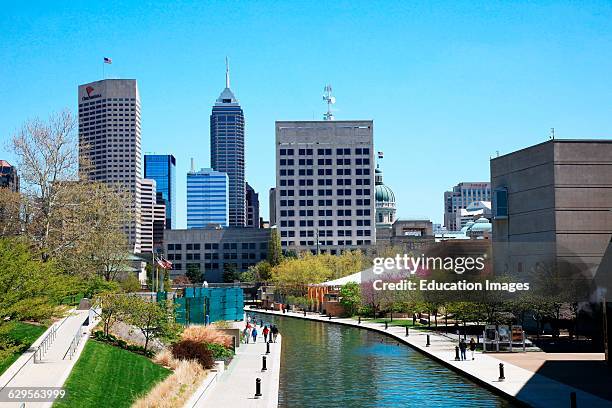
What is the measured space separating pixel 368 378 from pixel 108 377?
45.6 feet

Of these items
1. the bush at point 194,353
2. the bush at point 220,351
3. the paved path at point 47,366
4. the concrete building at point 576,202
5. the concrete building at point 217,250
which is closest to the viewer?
the paved path at point 47,366

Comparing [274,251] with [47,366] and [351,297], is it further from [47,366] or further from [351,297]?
[47,366]

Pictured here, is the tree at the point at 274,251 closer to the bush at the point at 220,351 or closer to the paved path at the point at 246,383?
the paved path at the point at 246,383

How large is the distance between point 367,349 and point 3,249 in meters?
27.7

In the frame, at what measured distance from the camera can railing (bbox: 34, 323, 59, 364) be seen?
A: 33.8m

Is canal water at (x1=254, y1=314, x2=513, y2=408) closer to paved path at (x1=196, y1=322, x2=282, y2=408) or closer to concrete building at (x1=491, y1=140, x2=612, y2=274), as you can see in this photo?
paved path at (x1=196, y1=322, x2=282, y2=408)

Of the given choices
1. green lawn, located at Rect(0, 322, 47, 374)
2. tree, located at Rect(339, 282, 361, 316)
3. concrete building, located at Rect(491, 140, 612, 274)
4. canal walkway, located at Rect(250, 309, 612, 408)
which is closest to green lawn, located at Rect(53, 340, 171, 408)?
green lawn, located at Rect(0, 322, 47, 374)

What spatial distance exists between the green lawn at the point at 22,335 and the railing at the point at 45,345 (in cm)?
59

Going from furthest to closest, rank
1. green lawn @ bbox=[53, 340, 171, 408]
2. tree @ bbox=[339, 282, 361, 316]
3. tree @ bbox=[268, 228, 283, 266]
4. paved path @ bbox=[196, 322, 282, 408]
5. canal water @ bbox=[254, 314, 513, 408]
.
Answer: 1. tree @ bbox=[268, 228, 283, 266]
2. tree @ bbox=[339, 282, 361, 316]
3. canal water @ bbox=[254, 314, 513, 408]
4. paved path @ bbox=[196, 322, 282, 408]
5. green lawn @ bbox=[53, 340, 171, 408]

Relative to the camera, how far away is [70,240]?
2088 inches

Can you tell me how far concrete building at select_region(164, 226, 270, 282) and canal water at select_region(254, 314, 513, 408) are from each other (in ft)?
446

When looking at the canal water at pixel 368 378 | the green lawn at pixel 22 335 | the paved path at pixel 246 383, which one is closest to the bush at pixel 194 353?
the paved path at pixel 246 383

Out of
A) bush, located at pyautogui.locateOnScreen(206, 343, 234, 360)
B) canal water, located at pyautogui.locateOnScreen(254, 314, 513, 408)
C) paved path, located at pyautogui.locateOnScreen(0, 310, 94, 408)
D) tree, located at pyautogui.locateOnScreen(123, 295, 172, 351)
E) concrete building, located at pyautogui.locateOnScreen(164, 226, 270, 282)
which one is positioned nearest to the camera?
paved path, located at pyautogui.locateOnScreen(0, 310, 94, 408)

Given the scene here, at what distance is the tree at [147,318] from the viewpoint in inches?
1688
